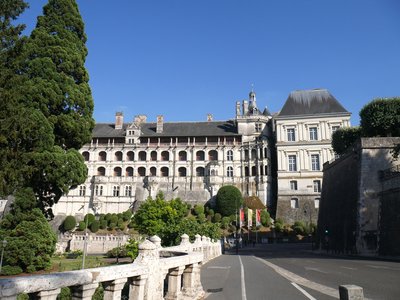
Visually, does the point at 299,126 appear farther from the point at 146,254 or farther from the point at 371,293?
the point at 146,254

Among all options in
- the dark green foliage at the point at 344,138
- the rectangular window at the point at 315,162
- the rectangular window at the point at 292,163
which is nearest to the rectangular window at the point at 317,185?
the rectangular window at the point at 315,162

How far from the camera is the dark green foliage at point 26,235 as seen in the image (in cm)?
1791

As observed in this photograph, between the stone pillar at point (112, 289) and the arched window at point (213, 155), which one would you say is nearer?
the stone pillar at point (112, 289)

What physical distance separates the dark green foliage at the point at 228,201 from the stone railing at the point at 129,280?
51212 millimetres

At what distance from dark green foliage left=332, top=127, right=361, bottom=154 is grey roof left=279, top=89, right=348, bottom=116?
1665 centimetres

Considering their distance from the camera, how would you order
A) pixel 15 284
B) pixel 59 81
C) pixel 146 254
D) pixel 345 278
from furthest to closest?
pixel 59 81
pixel 345 278
pixel 146 254
pixel 15 284

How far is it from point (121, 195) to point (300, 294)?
62.8 m

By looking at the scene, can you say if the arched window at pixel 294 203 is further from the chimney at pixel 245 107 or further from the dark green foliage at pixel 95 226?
the dark green foliage at pixel 95 226

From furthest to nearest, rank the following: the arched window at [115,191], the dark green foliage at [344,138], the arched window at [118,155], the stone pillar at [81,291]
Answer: the arched window at [118,155] < the arched window at [115,191] < the dark green foliage at [344,138] < the stone pillar at [81,291]

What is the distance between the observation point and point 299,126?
217ft

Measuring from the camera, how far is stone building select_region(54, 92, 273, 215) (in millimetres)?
68500

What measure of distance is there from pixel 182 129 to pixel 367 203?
49.8 metres

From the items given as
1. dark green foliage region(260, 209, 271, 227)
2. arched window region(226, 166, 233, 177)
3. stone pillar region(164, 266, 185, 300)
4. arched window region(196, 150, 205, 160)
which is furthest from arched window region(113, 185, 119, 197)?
stone pillar region(164, 266, 185, 300)

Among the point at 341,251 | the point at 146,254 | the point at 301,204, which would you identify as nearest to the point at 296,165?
the point at 301,204
